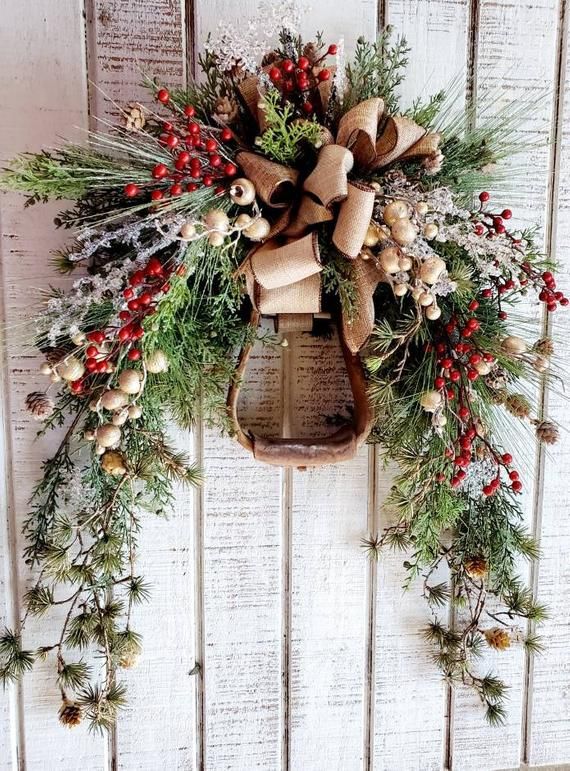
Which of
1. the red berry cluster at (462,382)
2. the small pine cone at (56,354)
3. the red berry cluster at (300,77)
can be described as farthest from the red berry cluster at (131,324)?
the red berry cluster at (462,382)

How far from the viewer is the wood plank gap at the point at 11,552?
0.99 meters

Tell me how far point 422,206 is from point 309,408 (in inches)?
15.8

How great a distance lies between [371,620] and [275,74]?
90 centimetres

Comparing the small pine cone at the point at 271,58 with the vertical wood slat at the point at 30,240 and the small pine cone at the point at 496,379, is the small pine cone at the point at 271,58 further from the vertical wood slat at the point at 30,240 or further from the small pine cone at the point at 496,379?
the small pine cone at the point at 496,379

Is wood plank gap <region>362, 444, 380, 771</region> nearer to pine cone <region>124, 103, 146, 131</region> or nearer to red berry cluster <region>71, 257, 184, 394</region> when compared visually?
red berry cluster <region>71, 257, 184, 394</region>

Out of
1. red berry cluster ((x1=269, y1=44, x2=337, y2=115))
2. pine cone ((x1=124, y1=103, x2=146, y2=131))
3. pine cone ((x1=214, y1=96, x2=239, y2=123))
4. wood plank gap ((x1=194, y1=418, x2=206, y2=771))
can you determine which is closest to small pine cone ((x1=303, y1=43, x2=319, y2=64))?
Result: red berry cluster ((x1=269, y1=44, x2=337, y2=115))

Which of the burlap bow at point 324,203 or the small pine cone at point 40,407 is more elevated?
the burlap bow at point 324,203

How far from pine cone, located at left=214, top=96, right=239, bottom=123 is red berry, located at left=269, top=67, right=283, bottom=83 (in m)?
0.07

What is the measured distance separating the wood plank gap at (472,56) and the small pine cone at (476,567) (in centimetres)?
72

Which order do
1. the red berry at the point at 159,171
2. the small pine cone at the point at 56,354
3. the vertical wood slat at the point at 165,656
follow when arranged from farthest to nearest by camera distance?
the vertical wood slat at the point at 165,656, the small pine cone at the point at 56,354, the red berry at the point at 159,171

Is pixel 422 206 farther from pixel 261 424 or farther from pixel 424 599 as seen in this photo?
pixel 424 599

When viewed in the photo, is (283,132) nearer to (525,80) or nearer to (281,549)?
(525,80)

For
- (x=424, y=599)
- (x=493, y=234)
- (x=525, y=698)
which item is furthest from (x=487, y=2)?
(x=525, y=698)

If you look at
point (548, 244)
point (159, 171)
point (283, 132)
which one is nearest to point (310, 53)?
point (283, 132)
